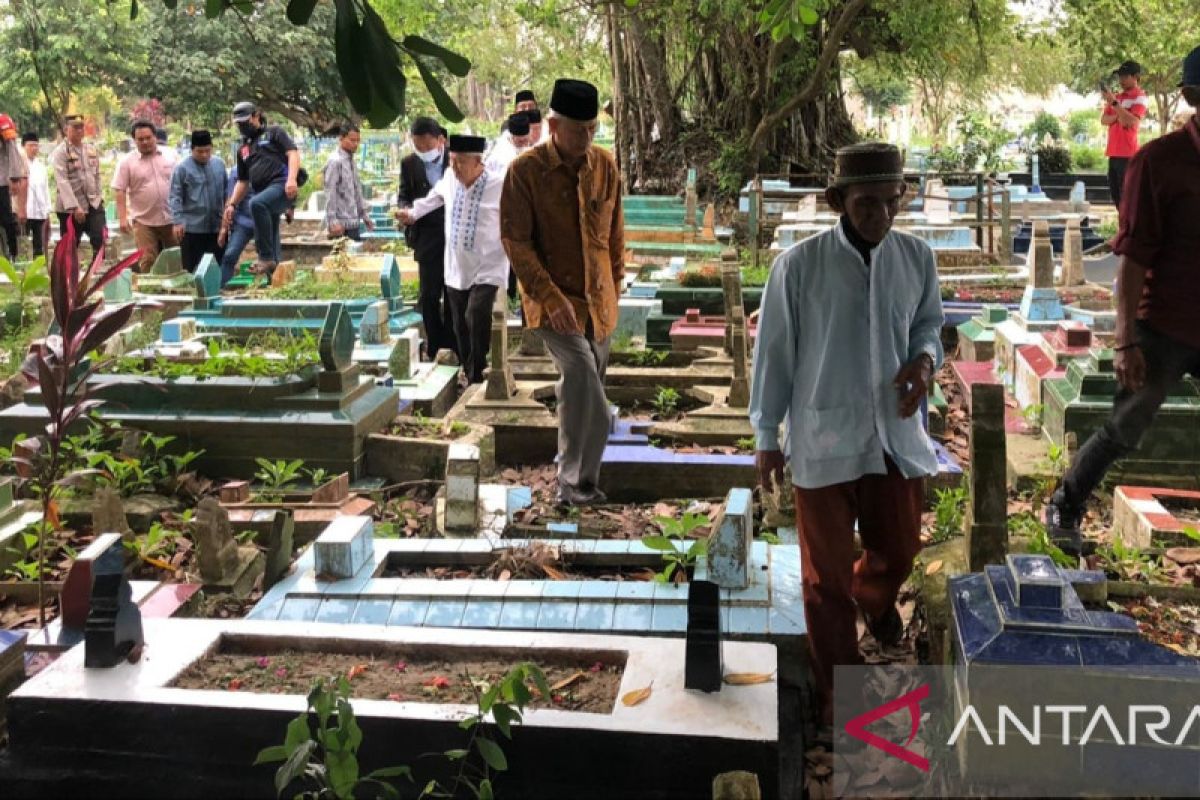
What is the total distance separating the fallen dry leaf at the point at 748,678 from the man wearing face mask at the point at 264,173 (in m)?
8.58

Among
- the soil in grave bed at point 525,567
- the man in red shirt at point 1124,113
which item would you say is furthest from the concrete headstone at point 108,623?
the man in red shirt at point 1124,113

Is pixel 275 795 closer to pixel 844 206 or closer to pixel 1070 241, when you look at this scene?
pixel 844 206

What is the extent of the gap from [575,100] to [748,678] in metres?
2.55

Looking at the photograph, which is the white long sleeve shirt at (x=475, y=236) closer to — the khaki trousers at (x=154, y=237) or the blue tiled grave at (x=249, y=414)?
the blue tiled grave at (x=249, y=414)

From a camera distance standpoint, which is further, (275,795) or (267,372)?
Result: (267,372)

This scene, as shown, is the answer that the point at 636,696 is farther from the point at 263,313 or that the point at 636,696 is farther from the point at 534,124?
the point at 534,124

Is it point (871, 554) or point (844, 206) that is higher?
point (844, 206)

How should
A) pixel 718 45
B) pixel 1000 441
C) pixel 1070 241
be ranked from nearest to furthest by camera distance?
pixel 1000 441 < pixel 1070 241 < pixel 718 45

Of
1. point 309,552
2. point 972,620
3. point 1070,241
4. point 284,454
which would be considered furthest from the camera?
point 1070,241

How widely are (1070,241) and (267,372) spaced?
7.25m

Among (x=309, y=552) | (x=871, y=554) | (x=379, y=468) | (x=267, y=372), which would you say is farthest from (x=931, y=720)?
(x=267, y=372)

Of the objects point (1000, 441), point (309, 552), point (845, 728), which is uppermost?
point (1000, 441)

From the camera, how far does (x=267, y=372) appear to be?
241 inches

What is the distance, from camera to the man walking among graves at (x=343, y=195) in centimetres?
1178
